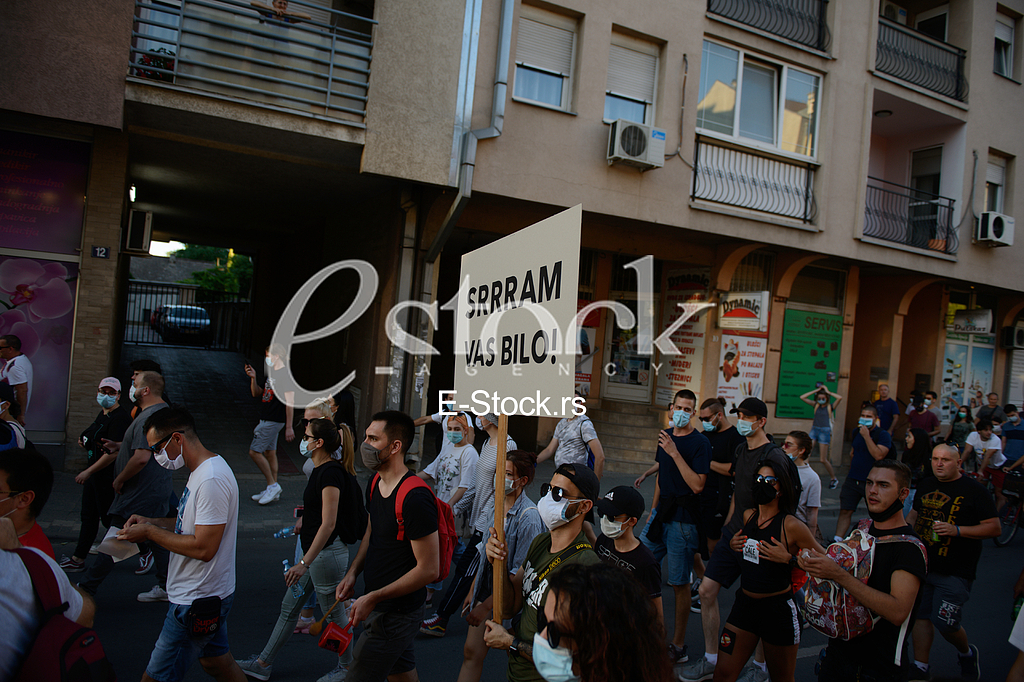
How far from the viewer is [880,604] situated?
315cm

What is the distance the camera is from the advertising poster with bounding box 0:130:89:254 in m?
8.85

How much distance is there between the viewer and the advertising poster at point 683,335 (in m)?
14.0

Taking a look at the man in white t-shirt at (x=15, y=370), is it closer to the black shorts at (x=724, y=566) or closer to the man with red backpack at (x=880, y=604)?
the black shorts at (x=724, y=566)

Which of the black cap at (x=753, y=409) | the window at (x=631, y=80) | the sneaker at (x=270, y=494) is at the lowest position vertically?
the sneaker at (x=270, y=494)

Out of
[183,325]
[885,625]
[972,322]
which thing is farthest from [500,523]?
[183,325]

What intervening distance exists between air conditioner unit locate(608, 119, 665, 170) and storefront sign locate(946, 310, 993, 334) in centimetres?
1170

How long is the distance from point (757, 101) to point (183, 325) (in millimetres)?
23666

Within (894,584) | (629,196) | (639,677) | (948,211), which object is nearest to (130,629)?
(639,677)

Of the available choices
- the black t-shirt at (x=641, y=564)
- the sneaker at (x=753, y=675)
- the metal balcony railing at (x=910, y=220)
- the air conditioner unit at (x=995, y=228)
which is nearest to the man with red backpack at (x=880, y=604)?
the black t-shirt at (x=641, y=564)

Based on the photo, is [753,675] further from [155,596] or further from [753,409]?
[155,596]

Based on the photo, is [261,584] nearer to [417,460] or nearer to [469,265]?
[469,265]

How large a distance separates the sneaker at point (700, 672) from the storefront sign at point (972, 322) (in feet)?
54.3

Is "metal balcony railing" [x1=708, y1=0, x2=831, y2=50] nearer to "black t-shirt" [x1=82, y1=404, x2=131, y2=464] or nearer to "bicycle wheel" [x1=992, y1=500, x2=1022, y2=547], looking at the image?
"bicycle wheel" [x1=992, y1=500, x2=1022, y2=547]

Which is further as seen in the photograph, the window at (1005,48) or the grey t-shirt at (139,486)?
the window at (1005,48)
